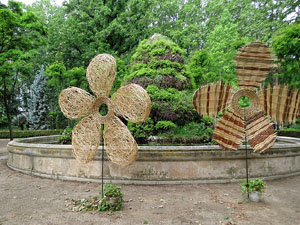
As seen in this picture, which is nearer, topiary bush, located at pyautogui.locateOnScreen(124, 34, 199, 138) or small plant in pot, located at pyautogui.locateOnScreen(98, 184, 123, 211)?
small plant in pot, located at pyautogui.locateOnScreen(98, 184, 123, 211)

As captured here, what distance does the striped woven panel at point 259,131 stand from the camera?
209 inches

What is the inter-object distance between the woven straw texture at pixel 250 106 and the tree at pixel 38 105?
23.9 m

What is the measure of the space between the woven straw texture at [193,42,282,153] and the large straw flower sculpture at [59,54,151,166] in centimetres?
167

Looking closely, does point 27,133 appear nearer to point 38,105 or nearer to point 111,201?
point 38,105

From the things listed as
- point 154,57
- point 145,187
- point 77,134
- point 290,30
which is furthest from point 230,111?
point 290,30

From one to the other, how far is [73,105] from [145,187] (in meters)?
2.90

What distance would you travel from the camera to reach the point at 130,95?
Result: 4.42 meters

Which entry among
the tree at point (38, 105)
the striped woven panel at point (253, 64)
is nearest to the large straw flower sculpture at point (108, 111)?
the striped woven panel at point (253, 64)

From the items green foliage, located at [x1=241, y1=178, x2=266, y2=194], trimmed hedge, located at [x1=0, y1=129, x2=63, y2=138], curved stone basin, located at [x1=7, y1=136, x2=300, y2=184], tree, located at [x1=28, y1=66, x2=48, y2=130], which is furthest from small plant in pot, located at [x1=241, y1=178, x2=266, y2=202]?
tree, located at [x1=28, y1=66, x2=48, y2=130]

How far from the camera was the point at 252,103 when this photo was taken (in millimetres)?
5398

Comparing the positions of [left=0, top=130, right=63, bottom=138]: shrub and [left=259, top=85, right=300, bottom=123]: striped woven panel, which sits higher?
[left=259, top=85, right=300, bottom=123]: striped woven panel

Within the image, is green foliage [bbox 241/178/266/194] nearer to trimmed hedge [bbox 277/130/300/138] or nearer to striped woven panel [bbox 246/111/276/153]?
striped woven panel [bbox 246/111/276/153]

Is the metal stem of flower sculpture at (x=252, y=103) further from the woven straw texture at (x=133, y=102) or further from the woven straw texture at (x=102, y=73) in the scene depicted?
the woven straw texture at (x=102, y=73)

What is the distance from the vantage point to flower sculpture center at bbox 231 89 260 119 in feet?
17.5
